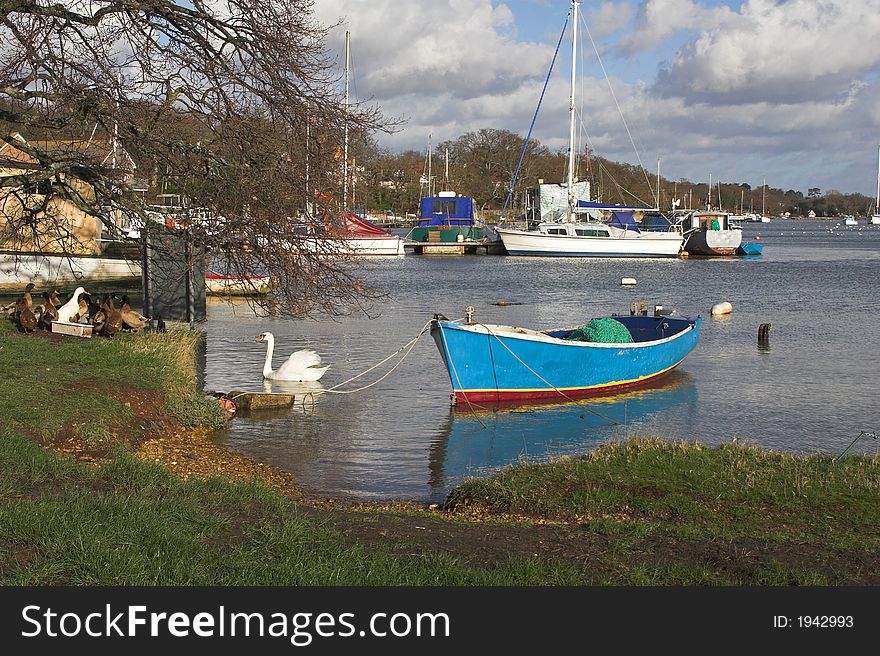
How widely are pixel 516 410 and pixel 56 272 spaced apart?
69.1 ft

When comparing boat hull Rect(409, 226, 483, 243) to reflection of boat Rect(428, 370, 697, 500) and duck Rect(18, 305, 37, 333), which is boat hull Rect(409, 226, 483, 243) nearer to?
reflection of boat Rect(428, 370, 697, 500)

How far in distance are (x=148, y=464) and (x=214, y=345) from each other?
50.0 feet

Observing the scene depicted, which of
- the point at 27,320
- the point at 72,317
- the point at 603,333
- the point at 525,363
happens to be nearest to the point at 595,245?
the point at 603,333

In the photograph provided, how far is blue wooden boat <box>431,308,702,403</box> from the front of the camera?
17562mm

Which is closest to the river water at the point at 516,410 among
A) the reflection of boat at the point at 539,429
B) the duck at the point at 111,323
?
the reflection of boat at the point at 539,429

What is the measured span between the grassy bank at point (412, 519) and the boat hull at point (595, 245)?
59.3 metres

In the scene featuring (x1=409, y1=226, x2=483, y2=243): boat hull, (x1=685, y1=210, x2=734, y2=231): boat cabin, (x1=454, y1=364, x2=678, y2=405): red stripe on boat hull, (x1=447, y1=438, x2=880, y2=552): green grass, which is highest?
(x1=685, y1=210, x2=734, y2=231): boat cabin

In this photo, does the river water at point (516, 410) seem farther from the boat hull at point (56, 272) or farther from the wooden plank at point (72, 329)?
the boat hull at point (56, 272)

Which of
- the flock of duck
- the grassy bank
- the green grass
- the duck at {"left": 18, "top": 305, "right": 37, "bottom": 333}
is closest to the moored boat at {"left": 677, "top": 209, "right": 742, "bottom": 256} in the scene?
the flock of duck

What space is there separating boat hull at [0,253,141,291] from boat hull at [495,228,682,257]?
43452 mm

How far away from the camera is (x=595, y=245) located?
7100 cm

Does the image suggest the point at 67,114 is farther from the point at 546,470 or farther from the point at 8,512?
the point at 546,470

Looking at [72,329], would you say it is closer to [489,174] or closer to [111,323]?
[111,323]

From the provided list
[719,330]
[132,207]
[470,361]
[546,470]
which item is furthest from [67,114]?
[719,330]
